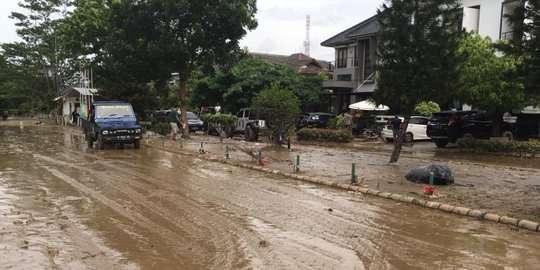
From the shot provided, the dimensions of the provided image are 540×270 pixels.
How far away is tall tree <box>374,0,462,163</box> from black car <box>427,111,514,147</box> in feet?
27.4

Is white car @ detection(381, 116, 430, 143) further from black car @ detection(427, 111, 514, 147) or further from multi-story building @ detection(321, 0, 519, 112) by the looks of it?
multi-story building @ detection(321, 0, 519, 112)

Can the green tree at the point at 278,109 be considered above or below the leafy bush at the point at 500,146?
above

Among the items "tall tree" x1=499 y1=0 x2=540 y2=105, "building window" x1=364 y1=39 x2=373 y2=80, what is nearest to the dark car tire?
"tall tree" x1=499 y1=0 x2=540 y2=105

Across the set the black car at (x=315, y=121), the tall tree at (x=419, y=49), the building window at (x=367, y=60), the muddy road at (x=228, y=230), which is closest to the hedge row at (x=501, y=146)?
the tall tree at (x=419, y=49)

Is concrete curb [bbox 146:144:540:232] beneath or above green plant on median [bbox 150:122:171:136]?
beneath

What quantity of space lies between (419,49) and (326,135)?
39.2ft

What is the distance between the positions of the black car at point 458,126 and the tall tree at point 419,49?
8344 millimetres

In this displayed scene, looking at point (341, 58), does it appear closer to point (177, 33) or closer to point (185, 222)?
point (177, 33)

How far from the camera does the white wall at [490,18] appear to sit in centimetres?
2694

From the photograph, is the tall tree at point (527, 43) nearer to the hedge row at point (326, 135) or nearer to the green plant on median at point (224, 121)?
the hedge row at point (326, 135)

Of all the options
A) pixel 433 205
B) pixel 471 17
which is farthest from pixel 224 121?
pixel 433 205

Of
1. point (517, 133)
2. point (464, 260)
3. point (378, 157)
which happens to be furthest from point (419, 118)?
point (464, 260)

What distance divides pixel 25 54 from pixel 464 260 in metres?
58.7

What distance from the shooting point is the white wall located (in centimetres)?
2694
